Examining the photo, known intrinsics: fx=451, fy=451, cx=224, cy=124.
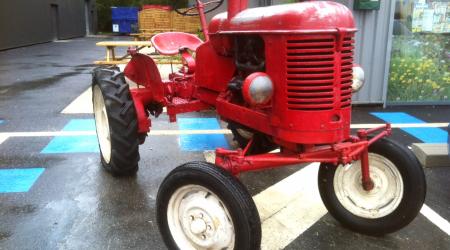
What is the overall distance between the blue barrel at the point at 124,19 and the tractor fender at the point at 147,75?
30.8 metres

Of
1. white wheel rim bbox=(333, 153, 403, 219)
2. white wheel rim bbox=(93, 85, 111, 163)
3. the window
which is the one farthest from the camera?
the window

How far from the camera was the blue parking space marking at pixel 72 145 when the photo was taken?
195 inches

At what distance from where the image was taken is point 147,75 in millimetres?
4301

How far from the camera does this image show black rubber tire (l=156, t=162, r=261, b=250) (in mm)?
2369

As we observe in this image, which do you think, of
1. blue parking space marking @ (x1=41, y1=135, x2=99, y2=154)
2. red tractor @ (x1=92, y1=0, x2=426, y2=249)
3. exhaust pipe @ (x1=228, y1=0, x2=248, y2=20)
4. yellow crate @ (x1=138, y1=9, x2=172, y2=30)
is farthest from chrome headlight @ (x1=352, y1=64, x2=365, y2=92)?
yellow crate @ (x1=138, y1=9, x2=172, y2=30)

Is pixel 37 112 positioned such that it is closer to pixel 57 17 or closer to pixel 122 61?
pixel 122 61

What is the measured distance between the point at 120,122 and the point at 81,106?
3.87m

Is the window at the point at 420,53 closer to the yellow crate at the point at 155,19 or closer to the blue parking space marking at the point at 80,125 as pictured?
the blue parking space marking at the point at 80,125

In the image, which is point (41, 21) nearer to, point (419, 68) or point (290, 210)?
point (419, 68)

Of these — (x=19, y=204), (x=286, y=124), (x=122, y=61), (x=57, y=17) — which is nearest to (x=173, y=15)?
(x=122, y=61)

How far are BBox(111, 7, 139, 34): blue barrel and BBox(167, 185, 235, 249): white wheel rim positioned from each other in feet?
108

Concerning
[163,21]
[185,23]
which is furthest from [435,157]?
[163,21]

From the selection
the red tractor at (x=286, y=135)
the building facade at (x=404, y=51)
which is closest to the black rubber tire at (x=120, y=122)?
the red tractor at (x=286, y=135)

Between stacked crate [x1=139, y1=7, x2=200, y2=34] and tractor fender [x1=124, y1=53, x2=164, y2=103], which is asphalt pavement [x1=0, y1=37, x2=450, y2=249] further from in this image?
stacked crate [x1=139, y1=7, x2=200, y2=34]
